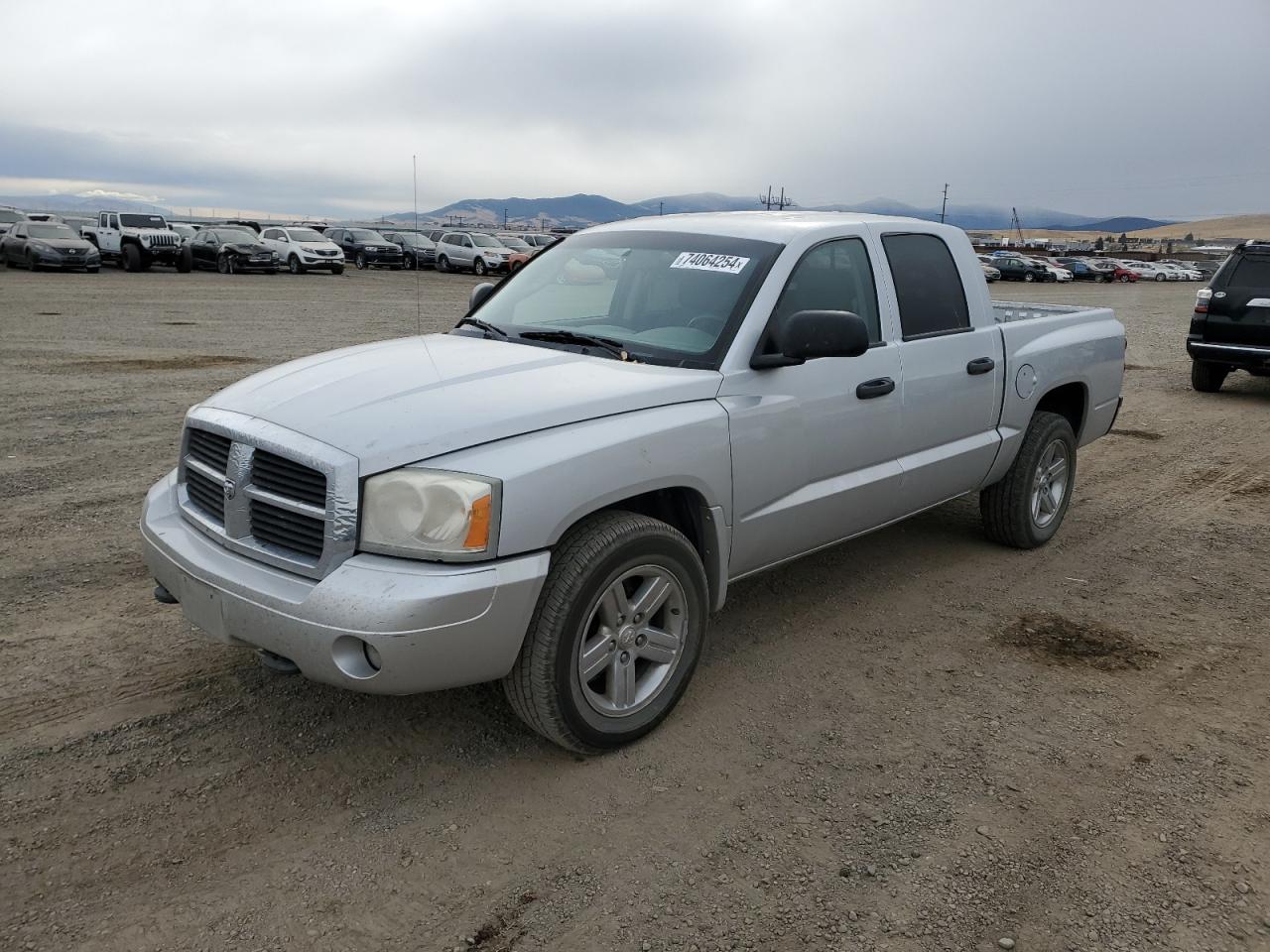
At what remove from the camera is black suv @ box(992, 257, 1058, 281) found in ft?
181

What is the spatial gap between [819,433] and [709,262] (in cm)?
84

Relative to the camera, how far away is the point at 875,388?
4.30 m

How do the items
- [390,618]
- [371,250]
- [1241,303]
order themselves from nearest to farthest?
[390,618] < [1241,303] < [371,250]

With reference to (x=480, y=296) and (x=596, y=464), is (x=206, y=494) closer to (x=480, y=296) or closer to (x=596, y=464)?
(x=596, y=464)

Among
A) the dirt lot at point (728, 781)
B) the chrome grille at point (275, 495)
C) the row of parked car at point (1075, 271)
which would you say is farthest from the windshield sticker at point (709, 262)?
the row of parked car at point (1075, 271)

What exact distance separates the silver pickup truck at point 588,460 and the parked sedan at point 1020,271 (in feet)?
179

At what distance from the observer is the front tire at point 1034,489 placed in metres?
5.54

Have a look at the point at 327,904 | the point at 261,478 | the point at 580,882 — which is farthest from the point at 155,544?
the point at 580,882

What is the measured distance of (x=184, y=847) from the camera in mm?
2912

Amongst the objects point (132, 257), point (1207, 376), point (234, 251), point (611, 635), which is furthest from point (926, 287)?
point (132, 257)

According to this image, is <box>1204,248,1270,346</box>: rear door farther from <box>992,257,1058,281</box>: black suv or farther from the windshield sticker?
<box>992,257,1058,281</box>: black suv

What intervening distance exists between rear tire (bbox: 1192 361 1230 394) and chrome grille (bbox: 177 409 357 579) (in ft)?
38.8

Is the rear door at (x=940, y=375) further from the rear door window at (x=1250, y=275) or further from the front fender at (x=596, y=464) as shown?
the rear door window at (x=1250, y=275)

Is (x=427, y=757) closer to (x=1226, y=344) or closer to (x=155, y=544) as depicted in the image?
(x=155, y=544)
